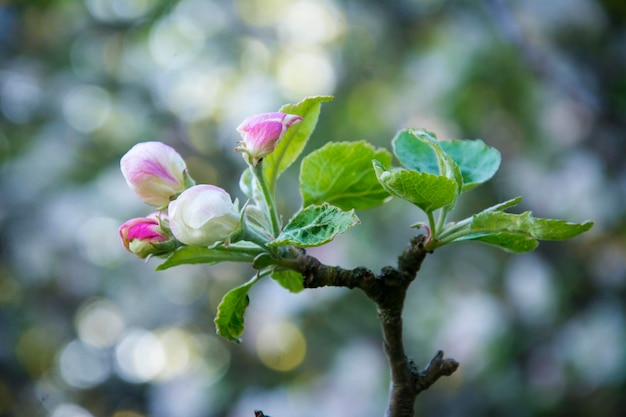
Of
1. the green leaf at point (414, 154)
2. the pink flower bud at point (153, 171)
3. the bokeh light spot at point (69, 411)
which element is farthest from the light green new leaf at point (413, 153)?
the bokeh light spot at point (69, 411)

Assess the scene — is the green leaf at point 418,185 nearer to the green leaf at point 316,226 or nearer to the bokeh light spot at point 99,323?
the green leaf at point 316,226

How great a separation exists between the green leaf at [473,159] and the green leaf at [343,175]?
0.04 metres

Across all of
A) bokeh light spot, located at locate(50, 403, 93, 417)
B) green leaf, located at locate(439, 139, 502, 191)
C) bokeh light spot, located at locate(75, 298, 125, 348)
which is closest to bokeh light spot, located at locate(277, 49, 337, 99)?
bokeh light spot, located at locate(75, 298, 125, 348)

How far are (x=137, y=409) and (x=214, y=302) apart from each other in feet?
0.96

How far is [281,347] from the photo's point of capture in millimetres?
1588

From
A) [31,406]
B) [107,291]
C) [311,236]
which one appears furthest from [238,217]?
[107,291]

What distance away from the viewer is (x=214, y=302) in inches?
64.2

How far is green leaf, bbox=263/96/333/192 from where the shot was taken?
316 millimetres

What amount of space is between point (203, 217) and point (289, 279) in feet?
0.30

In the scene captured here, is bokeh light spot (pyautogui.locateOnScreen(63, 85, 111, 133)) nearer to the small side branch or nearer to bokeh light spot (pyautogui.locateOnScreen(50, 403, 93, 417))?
bokeh light spot (pyautogui.locateOnScreen(50, 403, 93, 417))

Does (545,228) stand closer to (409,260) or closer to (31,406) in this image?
(409,260)

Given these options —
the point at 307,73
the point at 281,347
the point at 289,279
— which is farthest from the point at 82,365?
the point at 289,279

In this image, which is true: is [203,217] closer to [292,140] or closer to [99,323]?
[292,140]

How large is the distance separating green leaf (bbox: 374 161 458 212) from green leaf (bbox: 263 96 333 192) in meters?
0.06
